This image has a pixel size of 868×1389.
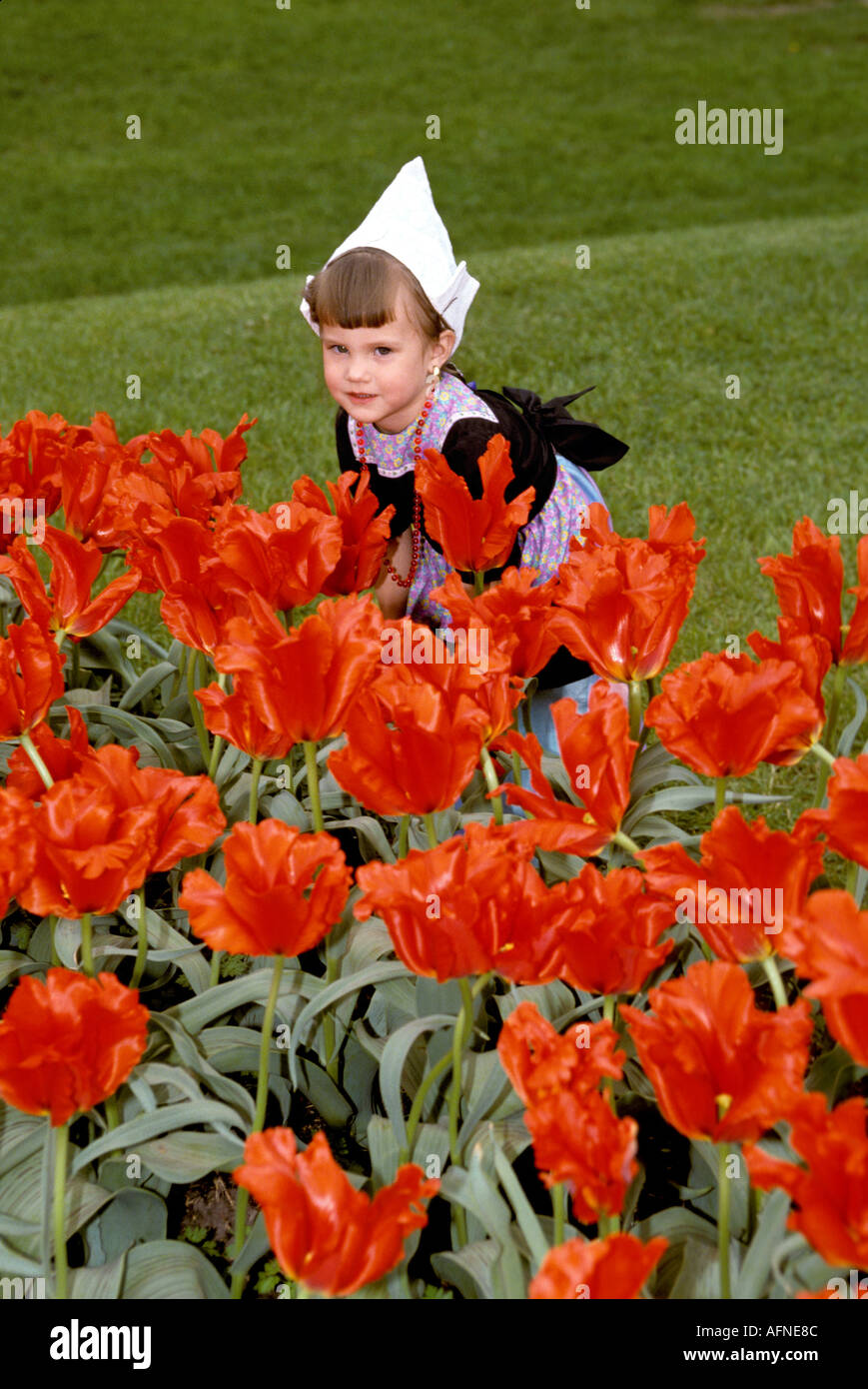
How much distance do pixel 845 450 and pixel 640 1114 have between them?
4.64 metres

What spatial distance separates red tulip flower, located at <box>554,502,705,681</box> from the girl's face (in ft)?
3.21

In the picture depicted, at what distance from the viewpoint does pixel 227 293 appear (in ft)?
28.1

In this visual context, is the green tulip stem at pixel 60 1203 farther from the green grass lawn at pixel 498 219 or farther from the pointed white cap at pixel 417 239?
the green grass lawn at pixel 498 219

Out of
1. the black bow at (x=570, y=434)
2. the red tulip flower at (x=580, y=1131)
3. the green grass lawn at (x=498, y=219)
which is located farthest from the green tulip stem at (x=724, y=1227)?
the green grass lawn at (x=498, y=219)

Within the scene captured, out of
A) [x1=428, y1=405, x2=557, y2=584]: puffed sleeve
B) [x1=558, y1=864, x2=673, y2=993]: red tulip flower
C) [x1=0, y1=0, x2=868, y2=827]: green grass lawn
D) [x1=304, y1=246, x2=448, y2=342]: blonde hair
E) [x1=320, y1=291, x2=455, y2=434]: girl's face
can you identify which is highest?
[x1=0, y1=0, x2=868, y2=827]: green grass lawn

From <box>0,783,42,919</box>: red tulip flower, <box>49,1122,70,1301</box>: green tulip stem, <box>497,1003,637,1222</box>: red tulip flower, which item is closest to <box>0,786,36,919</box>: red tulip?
<box>0,783,42,919</box>: red tulip flower

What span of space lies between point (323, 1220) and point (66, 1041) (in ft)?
1.16

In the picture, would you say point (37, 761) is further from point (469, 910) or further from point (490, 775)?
point (469, 910)

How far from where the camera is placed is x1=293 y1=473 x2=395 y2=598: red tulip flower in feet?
7.70

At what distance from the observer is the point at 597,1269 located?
3.80 feet

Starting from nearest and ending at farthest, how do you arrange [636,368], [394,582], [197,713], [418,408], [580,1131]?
[580,1131] → [197,713] → [418,408] → [394,582] → [636,368]

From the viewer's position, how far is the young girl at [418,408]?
112 inches

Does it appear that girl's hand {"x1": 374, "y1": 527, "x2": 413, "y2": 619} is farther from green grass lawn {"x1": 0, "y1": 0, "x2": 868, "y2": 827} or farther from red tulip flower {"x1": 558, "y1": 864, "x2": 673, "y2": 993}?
red tulip flower {"x1": 558, "y1": 864, "x2": 673, "y2": 993}

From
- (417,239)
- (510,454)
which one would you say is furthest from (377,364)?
(510,454)
